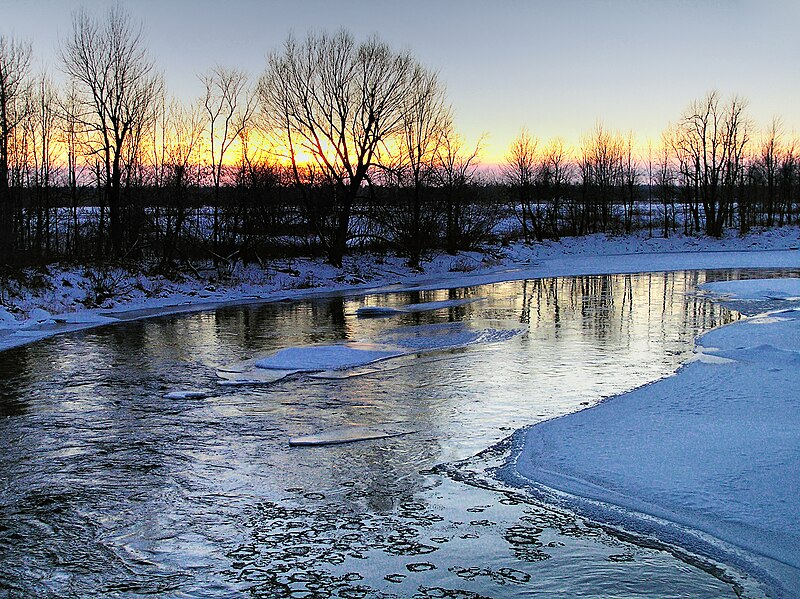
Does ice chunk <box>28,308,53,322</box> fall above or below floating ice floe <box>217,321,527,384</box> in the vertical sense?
above

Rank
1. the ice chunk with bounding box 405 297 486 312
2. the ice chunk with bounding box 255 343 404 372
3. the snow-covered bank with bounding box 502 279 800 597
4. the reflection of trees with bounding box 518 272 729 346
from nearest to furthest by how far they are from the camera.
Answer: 1. the snow-covered bank with bounding box 502 279 800 597
2. the ice chunk with bounding box 255 343 404 372
3. the reflection of trees with bounding box 518 272 729 346
4. the ice chunk with bounding box 405 297 486 312

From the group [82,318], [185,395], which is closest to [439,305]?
[82,318]

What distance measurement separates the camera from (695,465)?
6691 millimetres

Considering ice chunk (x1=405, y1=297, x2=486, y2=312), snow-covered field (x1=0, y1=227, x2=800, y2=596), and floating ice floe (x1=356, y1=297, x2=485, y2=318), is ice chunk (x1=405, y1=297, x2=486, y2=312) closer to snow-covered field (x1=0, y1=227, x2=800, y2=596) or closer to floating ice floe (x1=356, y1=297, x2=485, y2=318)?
floating ice floe (x1=356, y1=297, x2=485, y2=318)

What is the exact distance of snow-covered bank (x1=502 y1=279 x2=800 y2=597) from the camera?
5.32 meters

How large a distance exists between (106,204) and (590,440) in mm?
27249

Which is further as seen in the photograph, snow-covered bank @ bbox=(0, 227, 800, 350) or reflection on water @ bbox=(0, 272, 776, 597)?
snow-covered bank @ bbox=(0, 227, 800, 350)

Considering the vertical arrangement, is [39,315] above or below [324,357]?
above

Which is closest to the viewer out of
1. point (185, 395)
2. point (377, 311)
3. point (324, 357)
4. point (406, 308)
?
point (185, 395)

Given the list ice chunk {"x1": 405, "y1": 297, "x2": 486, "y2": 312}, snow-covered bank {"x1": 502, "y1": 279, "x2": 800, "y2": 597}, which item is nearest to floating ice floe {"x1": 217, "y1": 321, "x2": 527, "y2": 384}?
ice chunk {"x1": 405, "y1": 297, "x2": 486, "y2": 312}

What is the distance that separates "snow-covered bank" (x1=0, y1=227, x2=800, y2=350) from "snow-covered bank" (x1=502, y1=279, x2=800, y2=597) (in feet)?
41.8

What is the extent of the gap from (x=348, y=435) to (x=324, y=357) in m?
4.89

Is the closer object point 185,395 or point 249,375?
point 185,395

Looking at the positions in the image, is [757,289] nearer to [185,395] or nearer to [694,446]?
[694,446]
